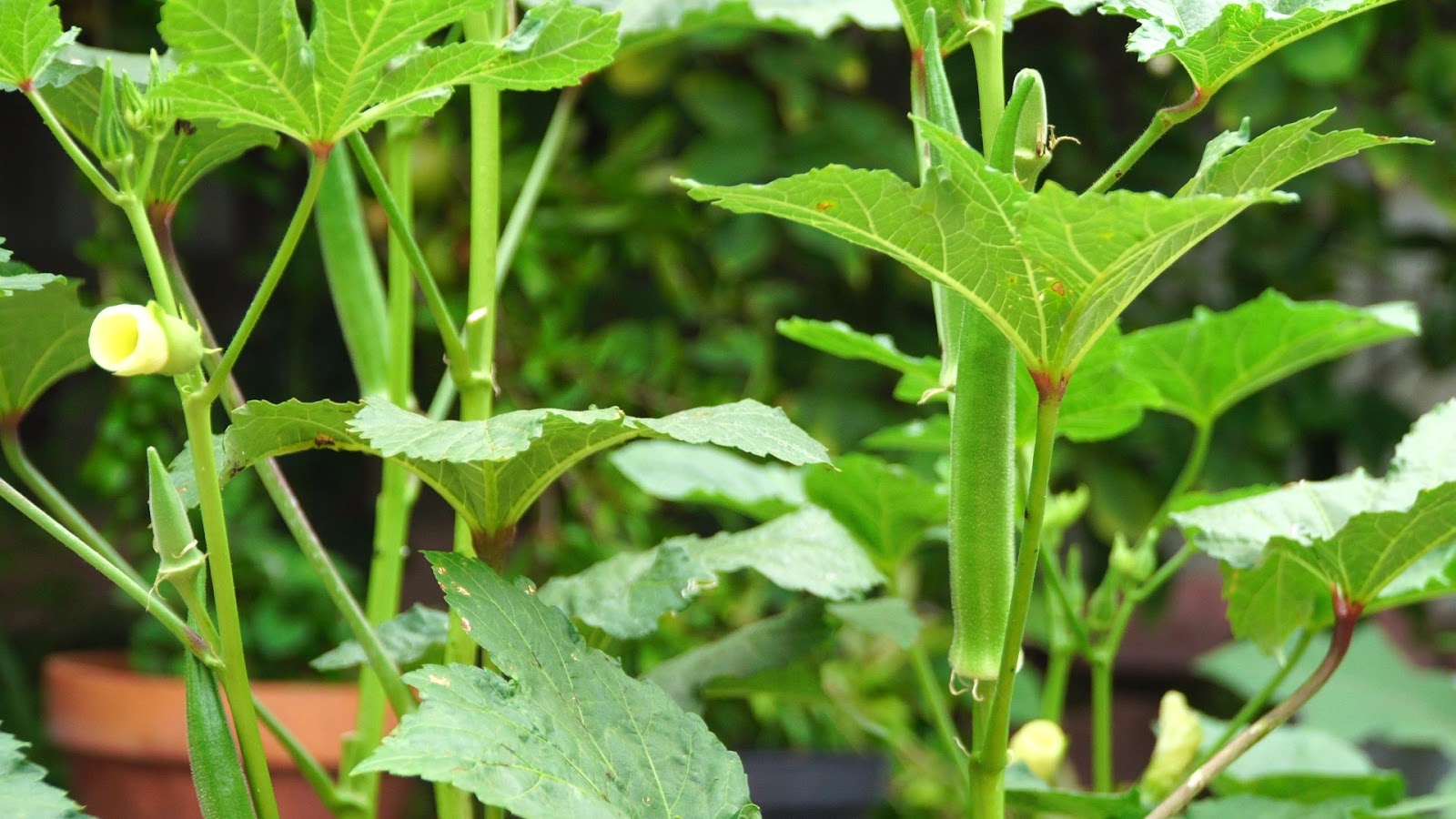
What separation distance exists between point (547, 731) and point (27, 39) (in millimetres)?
230

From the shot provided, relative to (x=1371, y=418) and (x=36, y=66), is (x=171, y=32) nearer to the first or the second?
(x=36, y=66)

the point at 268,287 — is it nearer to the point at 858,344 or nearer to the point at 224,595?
the point at 224,595

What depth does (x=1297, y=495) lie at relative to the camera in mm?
504

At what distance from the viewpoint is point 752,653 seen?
0.52m

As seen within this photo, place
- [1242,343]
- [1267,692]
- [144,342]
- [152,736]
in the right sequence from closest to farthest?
1. [144,342]
2. [1267,692]
3. [1242,343]
4. [152,736]

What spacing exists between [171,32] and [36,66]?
0.06m

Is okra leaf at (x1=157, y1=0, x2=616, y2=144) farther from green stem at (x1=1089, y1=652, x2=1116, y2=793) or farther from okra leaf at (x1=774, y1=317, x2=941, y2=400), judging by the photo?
green stem at (x1=1089, y1=652, x2=1116, y2=793)

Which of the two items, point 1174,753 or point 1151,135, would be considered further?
point 1174,753

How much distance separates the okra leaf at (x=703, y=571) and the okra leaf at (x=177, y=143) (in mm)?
A: 186

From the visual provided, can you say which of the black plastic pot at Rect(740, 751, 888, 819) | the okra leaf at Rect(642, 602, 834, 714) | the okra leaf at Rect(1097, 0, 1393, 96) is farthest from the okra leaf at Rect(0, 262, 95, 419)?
the black plastic pot at Rect(740, 751, 888, 819)

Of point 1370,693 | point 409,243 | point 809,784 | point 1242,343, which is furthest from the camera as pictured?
point 1370,693

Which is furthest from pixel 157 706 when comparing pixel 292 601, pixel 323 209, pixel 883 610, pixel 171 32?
pixel 171 32

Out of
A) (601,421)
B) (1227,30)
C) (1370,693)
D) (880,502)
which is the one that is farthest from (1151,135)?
(1370,693)

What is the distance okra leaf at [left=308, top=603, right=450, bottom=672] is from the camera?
0.47 meters
